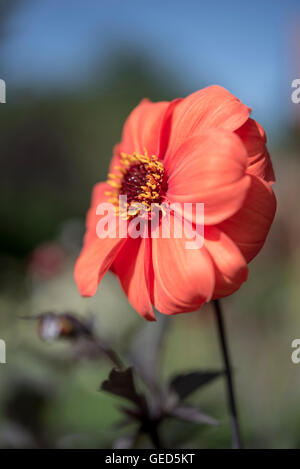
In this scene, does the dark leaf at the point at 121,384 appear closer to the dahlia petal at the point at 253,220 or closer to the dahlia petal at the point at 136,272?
the dahlia petal at the point at 136,272

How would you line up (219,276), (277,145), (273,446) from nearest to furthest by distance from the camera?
(219,276) < (273,446) < (277,145)

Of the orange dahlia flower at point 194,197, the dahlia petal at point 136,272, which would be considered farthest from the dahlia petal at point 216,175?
the dahlia petal at point 136,272

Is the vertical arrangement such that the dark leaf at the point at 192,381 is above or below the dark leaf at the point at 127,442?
above

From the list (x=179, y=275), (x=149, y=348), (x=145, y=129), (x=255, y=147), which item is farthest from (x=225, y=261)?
(x=149, y=348)

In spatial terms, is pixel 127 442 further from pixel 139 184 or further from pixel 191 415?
pixel 139 184

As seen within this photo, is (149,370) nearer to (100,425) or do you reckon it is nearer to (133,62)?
(100,425)

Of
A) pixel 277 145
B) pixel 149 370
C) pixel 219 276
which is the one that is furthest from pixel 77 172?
pixel 219 276
